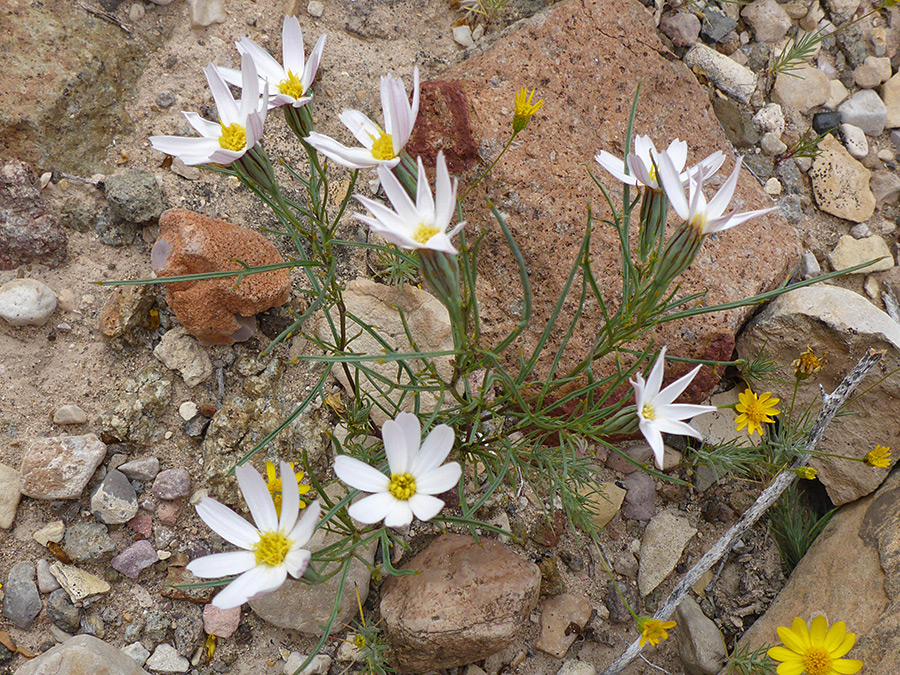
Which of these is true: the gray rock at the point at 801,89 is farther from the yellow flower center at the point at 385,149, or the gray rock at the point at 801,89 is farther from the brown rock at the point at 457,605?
the brown rock at the point at 457,605

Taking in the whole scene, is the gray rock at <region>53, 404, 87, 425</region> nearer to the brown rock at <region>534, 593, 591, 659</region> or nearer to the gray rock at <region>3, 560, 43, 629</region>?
the gray rock at <region>3, 560, 43, 629</region>

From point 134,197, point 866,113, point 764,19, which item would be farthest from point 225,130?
point 866,113

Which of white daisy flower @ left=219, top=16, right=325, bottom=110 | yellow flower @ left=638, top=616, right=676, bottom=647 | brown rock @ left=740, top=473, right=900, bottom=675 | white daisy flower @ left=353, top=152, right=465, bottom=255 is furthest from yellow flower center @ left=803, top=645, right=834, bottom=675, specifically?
white daisy flower @ left=219, top=16, right=325, bottom=110

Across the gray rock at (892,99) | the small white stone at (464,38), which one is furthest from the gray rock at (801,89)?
the small white stone at (464,38)

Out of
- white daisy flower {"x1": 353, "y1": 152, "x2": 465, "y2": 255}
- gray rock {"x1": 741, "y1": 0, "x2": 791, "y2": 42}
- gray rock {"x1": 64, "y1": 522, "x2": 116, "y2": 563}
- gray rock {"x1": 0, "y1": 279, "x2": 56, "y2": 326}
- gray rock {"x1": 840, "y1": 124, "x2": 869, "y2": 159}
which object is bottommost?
gray rock {"x1": 64, "y1": 522, "x2": 116, "y2": 563}

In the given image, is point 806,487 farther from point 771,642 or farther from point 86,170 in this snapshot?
point 86,170

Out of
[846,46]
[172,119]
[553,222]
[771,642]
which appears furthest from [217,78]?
[846,46]

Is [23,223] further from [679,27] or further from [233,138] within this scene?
[679,27]
